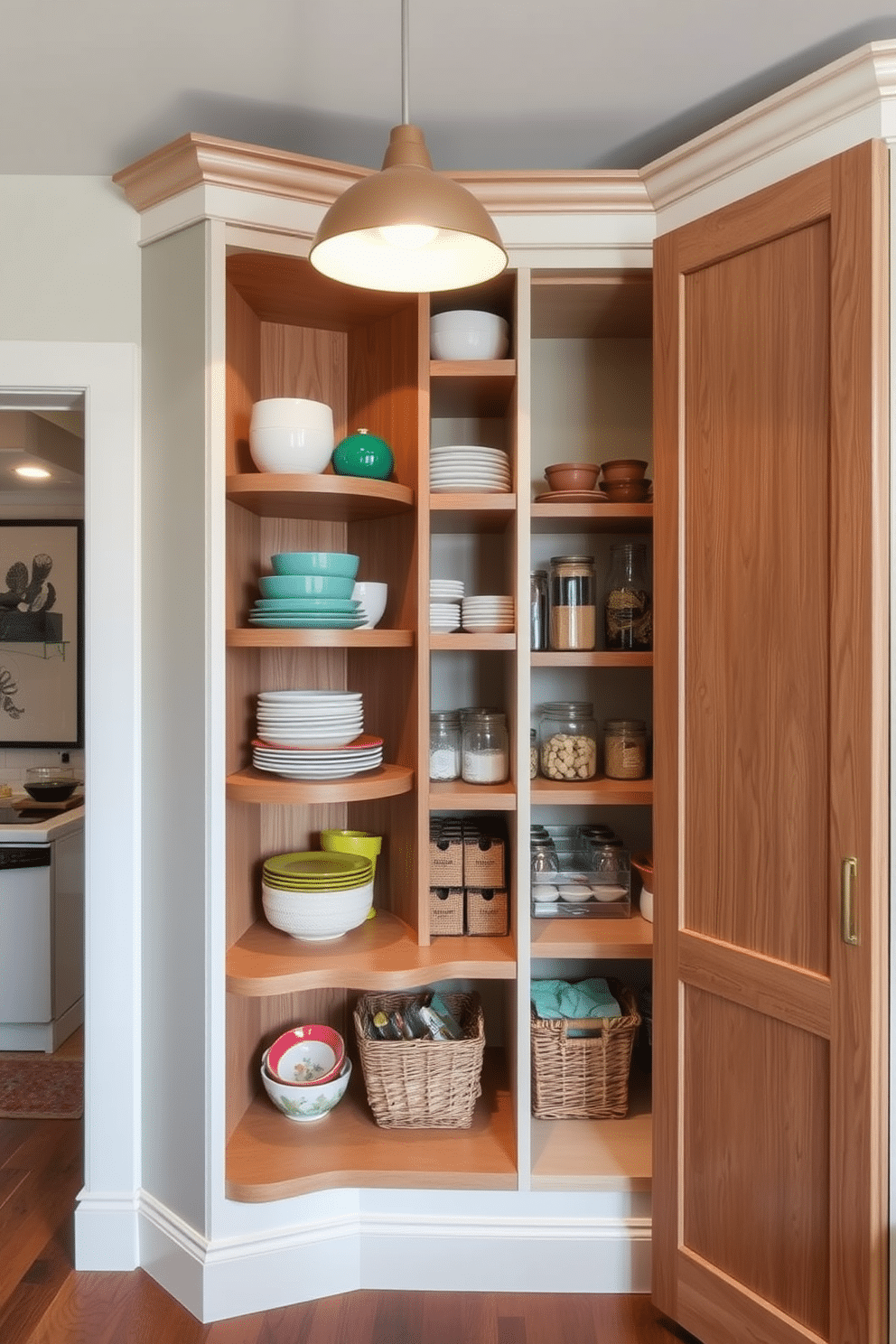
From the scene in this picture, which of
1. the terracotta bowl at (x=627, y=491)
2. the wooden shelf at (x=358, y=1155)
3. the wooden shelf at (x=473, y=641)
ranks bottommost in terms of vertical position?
the wooden shelf at (x=358, y=1155)

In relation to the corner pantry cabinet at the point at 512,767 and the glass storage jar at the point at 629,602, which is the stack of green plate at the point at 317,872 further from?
the glass storage jar at the point at 629,602

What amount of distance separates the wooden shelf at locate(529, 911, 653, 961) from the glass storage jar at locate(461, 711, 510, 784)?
352mm

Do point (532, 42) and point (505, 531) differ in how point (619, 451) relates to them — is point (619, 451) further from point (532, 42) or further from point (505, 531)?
point (532, 42)

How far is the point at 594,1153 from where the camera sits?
7.07 ft

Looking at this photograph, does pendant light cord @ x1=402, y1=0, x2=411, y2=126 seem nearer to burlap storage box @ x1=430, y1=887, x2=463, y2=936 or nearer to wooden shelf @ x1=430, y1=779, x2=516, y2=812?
wooden shelf @ x1=430, y1=779, x2=516, y2=812

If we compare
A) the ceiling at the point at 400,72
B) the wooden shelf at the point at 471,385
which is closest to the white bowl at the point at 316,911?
the wooden shelf at the point at 471,385

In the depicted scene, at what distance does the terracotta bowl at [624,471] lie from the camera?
221cm

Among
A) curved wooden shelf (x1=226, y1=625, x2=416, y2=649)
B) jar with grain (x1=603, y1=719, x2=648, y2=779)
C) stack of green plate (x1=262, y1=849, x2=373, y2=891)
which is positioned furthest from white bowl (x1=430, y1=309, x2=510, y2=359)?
stack of green plate (x1=262, y1=849, x2=373, y2=891)

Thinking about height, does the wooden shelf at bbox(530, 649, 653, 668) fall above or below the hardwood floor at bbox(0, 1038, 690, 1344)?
above

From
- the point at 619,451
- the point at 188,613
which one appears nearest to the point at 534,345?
the point at 619,451

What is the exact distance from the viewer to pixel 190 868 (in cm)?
206

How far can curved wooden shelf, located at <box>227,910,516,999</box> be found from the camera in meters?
2.01

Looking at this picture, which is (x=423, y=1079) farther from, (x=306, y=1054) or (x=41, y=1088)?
(x=41, y=1088)

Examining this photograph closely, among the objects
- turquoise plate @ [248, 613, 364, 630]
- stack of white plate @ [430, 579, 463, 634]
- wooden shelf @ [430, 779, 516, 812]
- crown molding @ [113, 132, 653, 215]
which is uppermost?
crown molding @ [113, 132, 653, 215]
